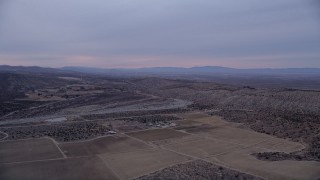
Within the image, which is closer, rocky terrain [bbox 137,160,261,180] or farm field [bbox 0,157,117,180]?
rocky terrain [bbox 137,160,261,180]

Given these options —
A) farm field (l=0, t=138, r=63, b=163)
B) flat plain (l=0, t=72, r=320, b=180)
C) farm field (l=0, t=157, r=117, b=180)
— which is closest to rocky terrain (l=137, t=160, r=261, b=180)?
flat plain (l=0, t=72, r=320, b=180)

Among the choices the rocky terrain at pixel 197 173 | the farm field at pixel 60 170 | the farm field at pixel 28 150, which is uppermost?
the rocky terrain at pixel 197 173

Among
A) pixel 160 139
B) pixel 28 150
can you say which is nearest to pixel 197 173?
pixel 160 139

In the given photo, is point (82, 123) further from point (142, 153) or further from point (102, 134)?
point (142, 153)

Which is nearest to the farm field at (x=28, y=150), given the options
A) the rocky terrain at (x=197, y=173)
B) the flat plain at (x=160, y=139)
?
the flat plain at (x=160, y=139)

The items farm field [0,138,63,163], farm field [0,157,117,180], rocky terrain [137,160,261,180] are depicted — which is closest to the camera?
rocky terrain [137,160,261,180]

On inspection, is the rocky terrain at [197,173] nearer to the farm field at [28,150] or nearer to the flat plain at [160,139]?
the flat plain at [160,139]

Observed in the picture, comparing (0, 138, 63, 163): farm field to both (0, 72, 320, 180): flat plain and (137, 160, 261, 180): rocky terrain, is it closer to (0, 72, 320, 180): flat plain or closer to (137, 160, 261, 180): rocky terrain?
(0, 72, 320, 180): flat plain

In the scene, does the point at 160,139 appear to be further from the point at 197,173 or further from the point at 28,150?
the point at 28,150

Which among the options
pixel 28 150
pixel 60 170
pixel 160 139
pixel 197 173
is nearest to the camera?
pixel 197 173

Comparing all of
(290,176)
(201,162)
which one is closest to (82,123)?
(201,162)

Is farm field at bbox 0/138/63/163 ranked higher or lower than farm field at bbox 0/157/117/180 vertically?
lower

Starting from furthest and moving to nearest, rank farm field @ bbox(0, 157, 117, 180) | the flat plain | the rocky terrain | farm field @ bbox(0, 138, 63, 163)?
1. farm field @ bbox(0, 138, 63, 163)
2. the flat plain
3. farm field @ bbox(0, 157, 117, 180)
4. the rocky terrain
